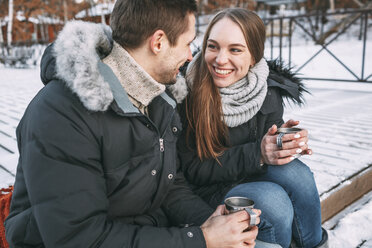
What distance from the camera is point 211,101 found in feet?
7.01

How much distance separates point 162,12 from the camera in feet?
4.75

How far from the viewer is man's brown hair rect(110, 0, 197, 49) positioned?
4.72 feet

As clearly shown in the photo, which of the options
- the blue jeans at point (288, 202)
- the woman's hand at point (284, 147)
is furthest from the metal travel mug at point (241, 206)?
the woman's hand at point (284, 147)

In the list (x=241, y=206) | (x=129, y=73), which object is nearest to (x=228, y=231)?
(x=241, y=206)

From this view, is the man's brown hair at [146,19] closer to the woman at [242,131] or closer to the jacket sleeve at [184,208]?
the woman at [242,131]

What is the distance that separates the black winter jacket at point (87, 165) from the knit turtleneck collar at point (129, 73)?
0.21ft

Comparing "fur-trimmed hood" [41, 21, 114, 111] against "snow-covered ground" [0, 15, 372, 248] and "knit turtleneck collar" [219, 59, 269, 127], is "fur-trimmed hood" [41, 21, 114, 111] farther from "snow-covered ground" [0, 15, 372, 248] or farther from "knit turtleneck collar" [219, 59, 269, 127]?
"snow-covered ground" [0, 15, 372, 248]

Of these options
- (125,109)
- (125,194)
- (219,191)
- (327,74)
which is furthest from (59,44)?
(327,74)

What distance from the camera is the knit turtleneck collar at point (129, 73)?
145cm

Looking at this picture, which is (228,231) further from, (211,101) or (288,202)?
(211,101)

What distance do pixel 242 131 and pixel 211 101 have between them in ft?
0.91

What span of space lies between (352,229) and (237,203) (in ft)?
4.62

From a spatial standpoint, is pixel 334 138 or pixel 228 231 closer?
pixel 228 231

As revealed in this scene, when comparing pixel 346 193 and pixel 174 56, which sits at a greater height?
pixel 174 56
